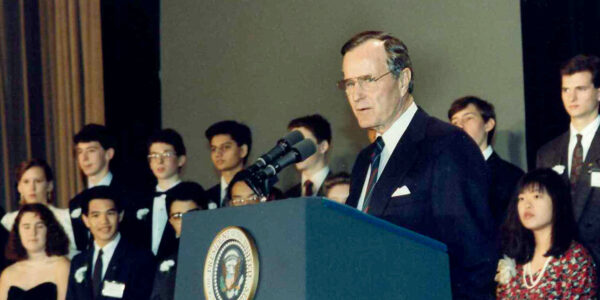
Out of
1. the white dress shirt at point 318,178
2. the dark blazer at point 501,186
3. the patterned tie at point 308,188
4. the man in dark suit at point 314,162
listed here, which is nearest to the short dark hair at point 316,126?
the man in dark suit at point 314,162

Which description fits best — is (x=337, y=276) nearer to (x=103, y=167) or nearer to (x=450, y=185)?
(x=450, y=185)

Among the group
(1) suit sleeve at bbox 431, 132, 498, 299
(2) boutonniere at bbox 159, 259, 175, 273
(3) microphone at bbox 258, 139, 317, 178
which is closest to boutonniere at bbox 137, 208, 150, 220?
(2) boutonniere at bbox 159, 259, 175, 273

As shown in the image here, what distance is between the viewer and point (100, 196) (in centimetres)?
527

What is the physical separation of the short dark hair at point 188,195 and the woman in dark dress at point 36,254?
669 millimetres

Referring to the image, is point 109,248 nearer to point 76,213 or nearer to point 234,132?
point 76,213

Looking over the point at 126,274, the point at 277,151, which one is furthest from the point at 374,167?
the point at 126,274

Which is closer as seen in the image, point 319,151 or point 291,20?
point 319,151

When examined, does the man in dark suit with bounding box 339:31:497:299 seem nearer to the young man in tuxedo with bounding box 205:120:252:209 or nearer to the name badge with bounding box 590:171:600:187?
the name badge with bounding box 590:171:600:187

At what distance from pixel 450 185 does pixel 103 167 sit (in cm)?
402

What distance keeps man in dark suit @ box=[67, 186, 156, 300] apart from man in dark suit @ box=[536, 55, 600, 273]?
222 centimetres

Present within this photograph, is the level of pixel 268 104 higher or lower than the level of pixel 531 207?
higher

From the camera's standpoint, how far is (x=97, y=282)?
16.5ft

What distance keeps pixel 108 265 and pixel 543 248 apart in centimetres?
236

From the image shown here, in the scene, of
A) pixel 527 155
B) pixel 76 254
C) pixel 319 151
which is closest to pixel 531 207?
pixel 527 155
